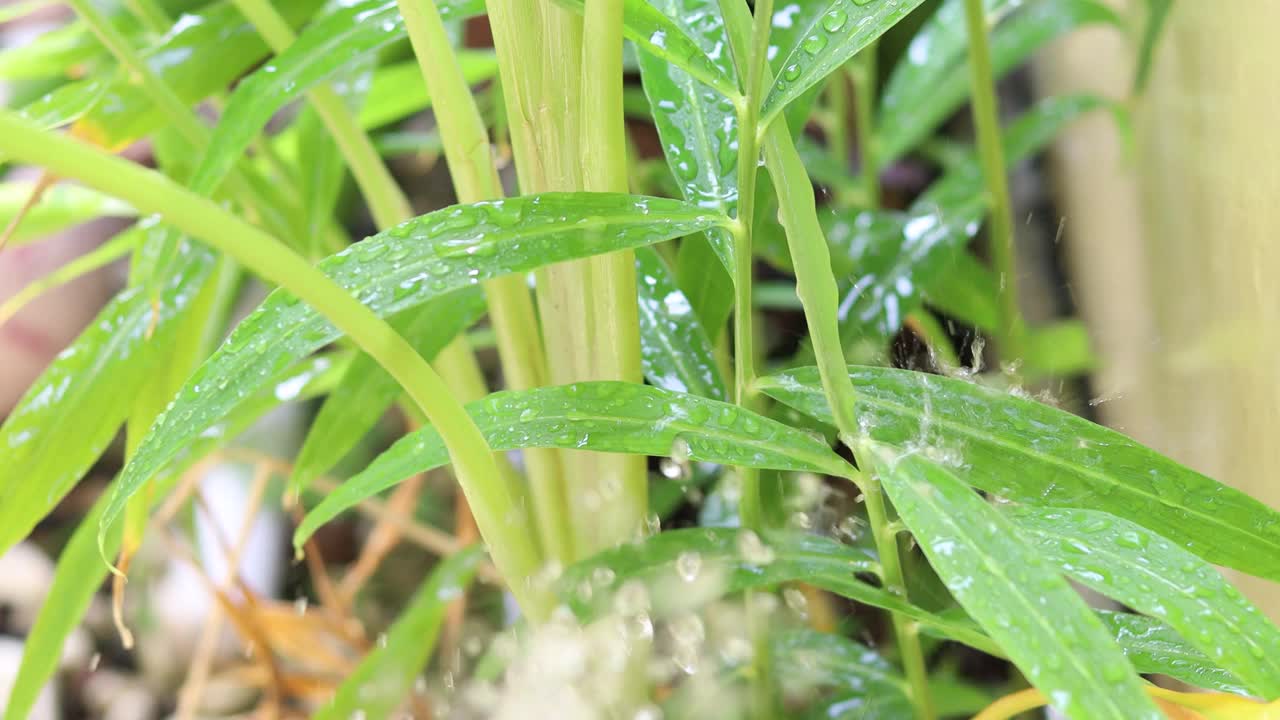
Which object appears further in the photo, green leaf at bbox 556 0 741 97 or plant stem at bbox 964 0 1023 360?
plant stem at bbox 964 0 1023 360

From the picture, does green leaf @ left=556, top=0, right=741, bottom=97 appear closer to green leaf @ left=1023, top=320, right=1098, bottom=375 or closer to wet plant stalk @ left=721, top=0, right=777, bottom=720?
wet plant stalk @ left=721, top=0, right=777, bottom=720

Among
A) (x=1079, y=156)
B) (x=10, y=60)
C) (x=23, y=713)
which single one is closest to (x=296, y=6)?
(x=10, y=60)

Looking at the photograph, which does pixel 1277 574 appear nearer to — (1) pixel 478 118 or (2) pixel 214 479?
(1) pixel 478 118

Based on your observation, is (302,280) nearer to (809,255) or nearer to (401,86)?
(809,255)

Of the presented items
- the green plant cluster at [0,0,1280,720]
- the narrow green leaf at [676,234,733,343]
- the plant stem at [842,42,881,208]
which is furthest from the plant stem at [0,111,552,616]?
the plant stem at [842,42,881,208]

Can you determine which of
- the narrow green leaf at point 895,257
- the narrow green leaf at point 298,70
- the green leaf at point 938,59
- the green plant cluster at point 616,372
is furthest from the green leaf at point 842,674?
the green leaf at point 938,59

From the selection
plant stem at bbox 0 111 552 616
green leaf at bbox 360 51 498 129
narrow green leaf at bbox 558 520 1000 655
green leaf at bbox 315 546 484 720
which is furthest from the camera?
green leaf at bbox 360 51 498 129
